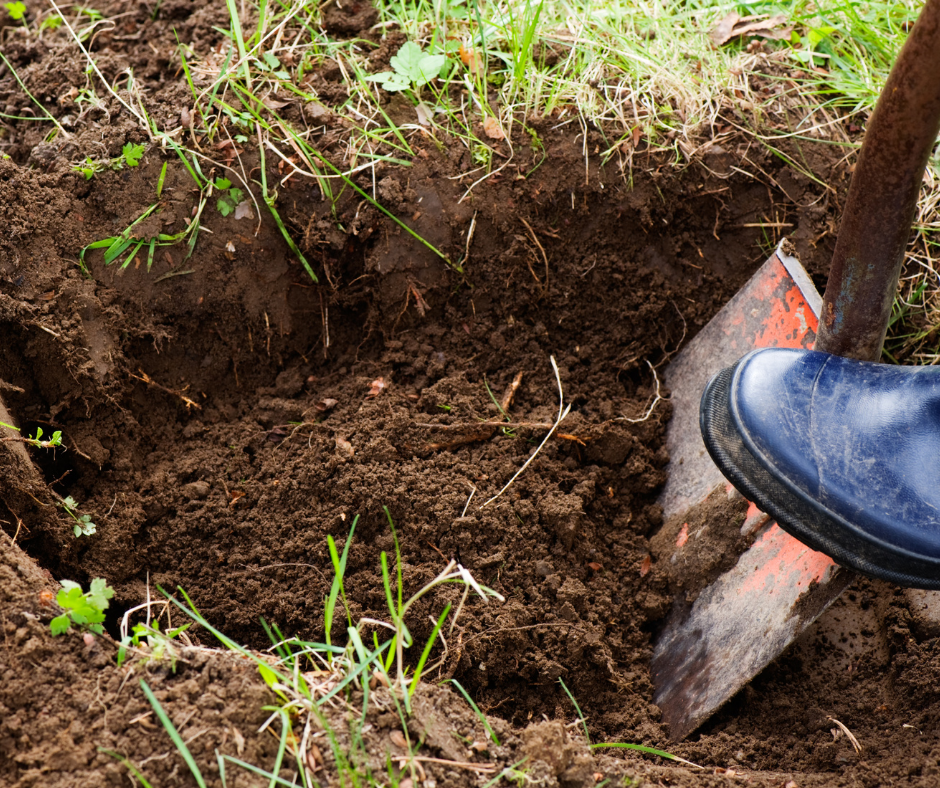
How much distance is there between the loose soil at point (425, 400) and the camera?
170cm

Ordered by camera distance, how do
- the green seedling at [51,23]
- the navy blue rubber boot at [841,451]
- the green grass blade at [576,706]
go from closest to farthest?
Result: the navy blue rubber boot at [841,451], the green grass blade at [576,706], the green seedling at [51,23]

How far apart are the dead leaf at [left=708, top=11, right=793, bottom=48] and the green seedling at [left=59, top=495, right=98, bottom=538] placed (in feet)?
7.23

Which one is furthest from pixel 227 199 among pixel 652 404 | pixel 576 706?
pixel 576 706

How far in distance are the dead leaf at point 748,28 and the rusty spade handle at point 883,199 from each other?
111 cm

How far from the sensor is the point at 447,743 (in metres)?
1.34

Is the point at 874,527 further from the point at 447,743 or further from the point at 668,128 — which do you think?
the point at 668,128

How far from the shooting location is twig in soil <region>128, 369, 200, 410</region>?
6.46 feet

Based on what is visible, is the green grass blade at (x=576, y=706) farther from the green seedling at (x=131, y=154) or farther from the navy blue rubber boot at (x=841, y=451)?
the green seedling at (x=131, y=154)

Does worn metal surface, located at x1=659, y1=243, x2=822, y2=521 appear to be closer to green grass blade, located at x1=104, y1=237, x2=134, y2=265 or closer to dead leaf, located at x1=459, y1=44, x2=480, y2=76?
dead leaf, located at x1=459, y1=44, x2=480, y2=76

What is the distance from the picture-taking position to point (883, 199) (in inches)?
51.8

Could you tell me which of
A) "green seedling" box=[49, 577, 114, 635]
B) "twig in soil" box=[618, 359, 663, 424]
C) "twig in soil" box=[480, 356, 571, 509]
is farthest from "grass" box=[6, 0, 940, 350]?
"green seedling" box=[49, 577, 114, 635]

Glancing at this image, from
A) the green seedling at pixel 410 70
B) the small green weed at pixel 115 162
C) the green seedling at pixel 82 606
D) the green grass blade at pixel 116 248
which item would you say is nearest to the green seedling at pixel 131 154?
the small green weed at pixel 115 162

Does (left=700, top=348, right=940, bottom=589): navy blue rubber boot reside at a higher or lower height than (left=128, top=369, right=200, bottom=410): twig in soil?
higher

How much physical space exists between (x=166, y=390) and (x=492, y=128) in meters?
1.15
